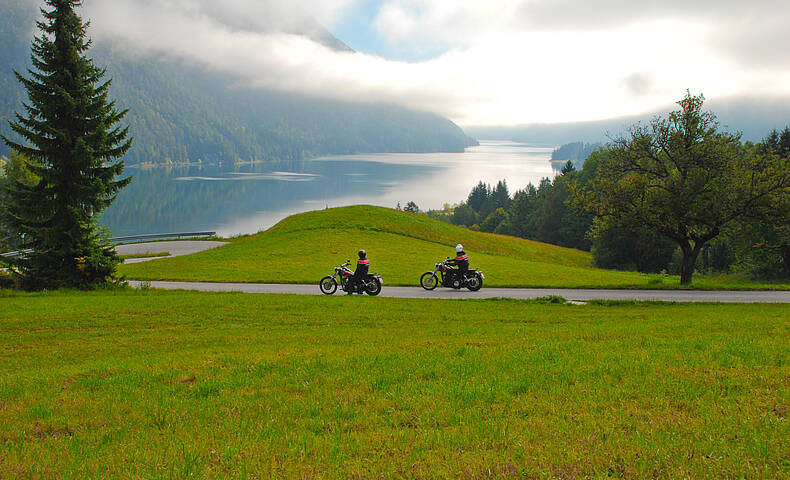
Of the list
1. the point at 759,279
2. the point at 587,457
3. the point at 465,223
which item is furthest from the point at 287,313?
the point at 465,223

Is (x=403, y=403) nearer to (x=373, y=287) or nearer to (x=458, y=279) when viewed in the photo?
(x=373, y=287)

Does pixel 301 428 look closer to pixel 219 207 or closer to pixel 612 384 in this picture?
→ pixel 612 384

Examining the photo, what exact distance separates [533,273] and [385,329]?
69.1 feet

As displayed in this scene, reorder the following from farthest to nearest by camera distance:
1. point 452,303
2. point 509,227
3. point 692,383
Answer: point 509,227 → point 452,303 → point 692,383

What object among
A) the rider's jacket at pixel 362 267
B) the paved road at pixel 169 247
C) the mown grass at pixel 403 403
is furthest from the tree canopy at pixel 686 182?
the paved road at pixel 169 247

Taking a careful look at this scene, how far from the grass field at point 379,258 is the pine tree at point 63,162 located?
300 inches

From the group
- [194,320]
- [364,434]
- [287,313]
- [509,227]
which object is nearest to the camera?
[364,434]

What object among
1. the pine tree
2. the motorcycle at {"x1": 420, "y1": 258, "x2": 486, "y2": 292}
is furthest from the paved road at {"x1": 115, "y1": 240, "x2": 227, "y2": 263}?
the motorcycle at {"x1": 420, "y1": 258, "x2": 486, "y2": 292}

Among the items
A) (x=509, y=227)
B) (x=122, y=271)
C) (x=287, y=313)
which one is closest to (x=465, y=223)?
(x=509, y=227)

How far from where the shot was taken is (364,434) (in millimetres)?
5426

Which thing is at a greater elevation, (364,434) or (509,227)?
(509,227)

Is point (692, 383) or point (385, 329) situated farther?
point (385, 329)

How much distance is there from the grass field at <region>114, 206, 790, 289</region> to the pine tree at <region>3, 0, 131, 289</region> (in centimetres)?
762

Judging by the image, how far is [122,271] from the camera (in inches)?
1312
